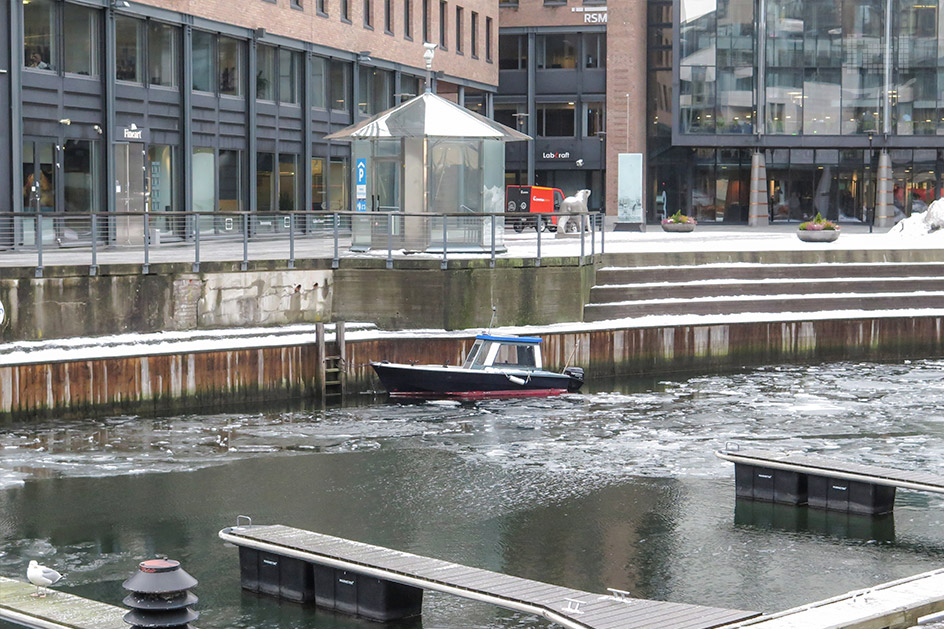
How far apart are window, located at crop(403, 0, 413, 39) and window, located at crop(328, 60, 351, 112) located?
5336mm

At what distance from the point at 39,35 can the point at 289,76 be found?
13048 mm

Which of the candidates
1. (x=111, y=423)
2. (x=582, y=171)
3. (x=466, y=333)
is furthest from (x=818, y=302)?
(x=582, y=171)

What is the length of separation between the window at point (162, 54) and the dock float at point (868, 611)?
102 feet

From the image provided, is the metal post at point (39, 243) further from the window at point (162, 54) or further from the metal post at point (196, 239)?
the window at point (162, 54)

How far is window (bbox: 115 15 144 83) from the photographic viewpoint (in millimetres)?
39156

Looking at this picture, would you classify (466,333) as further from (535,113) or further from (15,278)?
(535,113)

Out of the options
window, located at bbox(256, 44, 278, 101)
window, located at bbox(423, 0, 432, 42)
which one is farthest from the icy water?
window, located at bbox(423, 0, 432, 42)

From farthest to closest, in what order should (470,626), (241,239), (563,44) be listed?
(563,44), (241,239), (470,626)

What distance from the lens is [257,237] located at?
31.2 meters

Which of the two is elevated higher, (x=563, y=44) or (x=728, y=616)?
(x=563, y=44)

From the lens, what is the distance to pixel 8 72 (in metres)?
34.7

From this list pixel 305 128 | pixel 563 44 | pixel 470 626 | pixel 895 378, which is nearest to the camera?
pixel 470 626

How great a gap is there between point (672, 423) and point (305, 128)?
25.2 meters

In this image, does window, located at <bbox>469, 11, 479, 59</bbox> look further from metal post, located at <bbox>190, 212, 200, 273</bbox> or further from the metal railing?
metal post, located at <bbox>190, 212, 200, 273</bbox>
